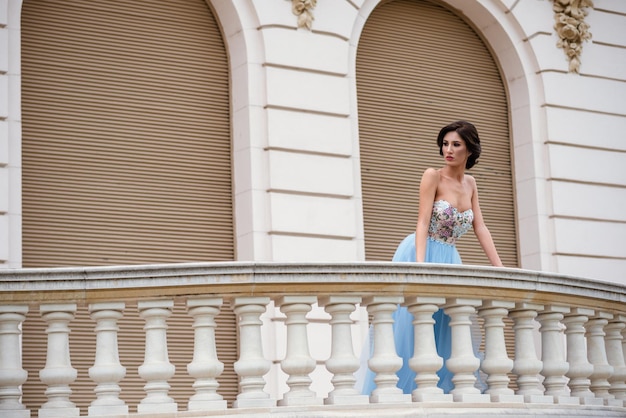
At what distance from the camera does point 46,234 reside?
13.0 meters

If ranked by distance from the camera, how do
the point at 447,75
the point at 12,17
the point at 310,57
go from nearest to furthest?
the point at 12,17 → the point at 310,57 → the point at 447,75

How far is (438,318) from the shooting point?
365 inches

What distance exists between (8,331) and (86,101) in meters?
5.69

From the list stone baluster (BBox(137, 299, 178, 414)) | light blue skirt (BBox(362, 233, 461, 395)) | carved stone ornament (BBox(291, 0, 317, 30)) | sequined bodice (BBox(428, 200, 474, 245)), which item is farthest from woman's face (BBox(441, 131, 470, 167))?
carved stone ornament (BBox(291, 0, 317, 30))

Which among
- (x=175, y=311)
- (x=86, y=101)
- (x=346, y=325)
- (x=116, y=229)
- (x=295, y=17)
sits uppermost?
(x=295, y=17)

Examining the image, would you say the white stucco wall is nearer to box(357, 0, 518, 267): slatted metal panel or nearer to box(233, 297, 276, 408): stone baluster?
box(357, 0, 518, 267): slatted metal panel

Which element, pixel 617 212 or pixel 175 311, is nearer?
pixel 175 311

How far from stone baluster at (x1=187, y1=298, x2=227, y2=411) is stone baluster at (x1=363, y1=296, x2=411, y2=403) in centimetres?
100

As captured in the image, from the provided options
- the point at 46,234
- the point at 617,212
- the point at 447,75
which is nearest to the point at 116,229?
the point at 46,234

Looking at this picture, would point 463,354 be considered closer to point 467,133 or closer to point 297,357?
point 297,357

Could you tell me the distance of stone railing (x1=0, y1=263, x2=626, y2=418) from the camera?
8047 millimetres

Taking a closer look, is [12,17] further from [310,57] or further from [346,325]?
[346,325]

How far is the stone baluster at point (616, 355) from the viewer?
9703 mm

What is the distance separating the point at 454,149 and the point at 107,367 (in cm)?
324
